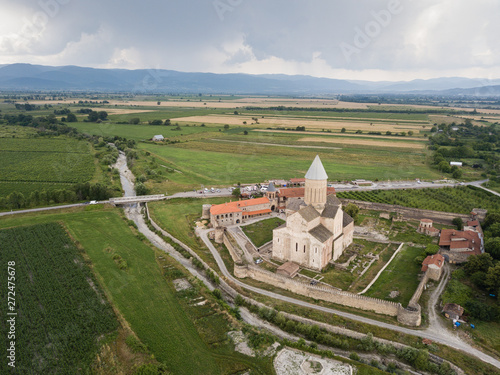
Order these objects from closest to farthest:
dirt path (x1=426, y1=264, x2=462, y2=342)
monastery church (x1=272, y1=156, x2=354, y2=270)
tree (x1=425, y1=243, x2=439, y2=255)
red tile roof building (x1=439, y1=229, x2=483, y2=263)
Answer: dirt path (x1=426, y1=264, x2=462, y2=342), monastery church (x1=272, y1=156, x2=354, y2=270), red tile roof building (x1=439, y1=229, x2=483, y2=263), tree (x1=425, y1=243, x2=439, y2=255)

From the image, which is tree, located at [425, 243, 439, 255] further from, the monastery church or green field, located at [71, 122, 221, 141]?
green field, located at [71, 122, 221, 141]

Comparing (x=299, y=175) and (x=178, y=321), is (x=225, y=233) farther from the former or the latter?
(x=299, y=175)

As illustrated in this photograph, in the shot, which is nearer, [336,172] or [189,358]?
[189,358]

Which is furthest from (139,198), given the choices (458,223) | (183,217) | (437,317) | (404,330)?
(458,223)

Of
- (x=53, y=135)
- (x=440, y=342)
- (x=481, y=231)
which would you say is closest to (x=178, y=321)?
(x=440, y=342)

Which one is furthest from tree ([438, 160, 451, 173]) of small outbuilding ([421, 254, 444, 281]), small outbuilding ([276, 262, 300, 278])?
small outbuilding ([276, 262, 300, 278])
